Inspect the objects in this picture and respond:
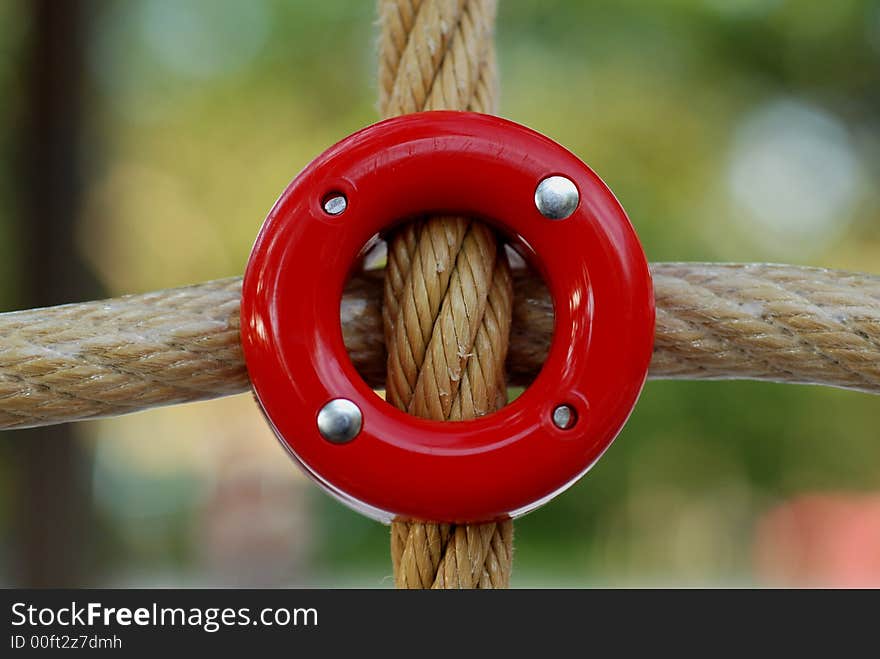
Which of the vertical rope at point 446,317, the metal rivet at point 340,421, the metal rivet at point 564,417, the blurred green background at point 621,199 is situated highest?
the blurred green background at point 621,199

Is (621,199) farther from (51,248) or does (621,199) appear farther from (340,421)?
(340,421)

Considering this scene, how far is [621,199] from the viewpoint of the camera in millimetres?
2990

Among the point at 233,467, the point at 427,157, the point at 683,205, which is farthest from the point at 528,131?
the point at 683,205

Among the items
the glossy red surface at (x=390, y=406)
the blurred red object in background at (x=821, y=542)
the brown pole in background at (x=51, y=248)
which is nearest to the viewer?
the glossy red surface at (x=390, y=406)

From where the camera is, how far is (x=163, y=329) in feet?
1.33

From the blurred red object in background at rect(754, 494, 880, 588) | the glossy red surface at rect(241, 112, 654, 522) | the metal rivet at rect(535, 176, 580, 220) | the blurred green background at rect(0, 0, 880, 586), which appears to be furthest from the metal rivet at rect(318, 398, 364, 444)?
the blurred red object in background at rect(754, 494, 880, 588)

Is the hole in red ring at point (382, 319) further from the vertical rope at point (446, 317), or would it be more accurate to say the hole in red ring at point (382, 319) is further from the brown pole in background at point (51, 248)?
the brown pole in background at point (51, 248)

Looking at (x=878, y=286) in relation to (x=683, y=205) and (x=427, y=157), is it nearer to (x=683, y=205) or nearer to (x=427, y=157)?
(x=427, y=157)

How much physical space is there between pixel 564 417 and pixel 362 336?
0.10m

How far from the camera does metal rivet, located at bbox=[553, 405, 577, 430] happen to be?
366 mm

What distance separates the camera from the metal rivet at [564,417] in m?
0.37

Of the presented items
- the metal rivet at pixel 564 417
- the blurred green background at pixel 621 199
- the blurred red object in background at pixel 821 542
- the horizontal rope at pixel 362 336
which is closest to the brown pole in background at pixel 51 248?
the blurred green background at pixel 621 199

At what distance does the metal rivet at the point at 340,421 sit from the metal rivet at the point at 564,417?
8 centimetres
